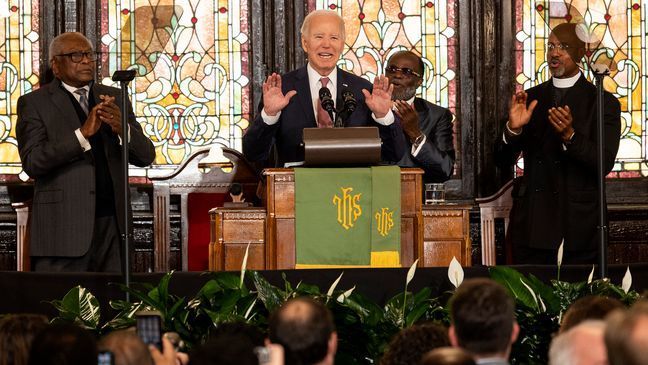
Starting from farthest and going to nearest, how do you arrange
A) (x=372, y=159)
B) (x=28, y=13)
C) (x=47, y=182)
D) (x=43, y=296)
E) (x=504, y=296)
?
(x=28, y=13)
(x=47, y=182)
(x=372, y=159)
(x=43, y=296)
(x=504, y=296)

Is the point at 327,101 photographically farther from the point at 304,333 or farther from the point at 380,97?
the point at 304,333

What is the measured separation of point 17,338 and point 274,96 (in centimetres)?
297

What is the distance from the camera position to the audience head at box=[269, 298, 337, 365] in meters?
3.54

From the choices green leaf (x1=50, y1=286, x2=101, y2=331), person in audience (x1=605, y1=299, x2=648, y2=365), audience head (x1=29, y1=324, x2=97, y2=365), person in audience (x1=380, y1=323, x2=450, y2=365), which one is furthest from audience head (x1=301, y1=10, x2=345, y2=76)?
person in audience (x1=605, y1=299, x2=648, y2=365)

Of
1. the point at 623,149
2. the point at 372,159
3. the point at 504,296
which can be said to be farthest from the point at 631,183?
the point at 504,296

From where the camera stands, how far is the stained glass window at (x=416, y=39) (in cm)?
892

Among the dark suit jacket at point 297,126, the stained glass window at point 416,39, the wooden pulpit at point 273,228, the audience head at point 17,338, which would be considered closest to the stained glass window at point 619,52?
the stained glass window at point 416,39

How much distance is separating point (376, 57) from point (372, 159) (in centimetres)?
308

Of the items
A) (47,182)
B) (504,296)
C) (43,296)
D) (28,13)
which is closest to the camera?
(504,296)

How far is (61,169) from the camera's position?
278 inches

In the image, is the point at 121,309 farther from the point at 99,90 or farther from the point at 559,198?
the point at 559,198

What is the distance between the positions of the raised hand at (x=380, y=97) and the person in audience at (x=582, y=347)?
9.95ft

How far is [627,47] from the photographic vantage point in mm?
9000

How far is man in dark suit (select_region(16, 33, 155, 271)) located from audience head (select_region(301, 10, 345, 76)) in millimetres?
1102
